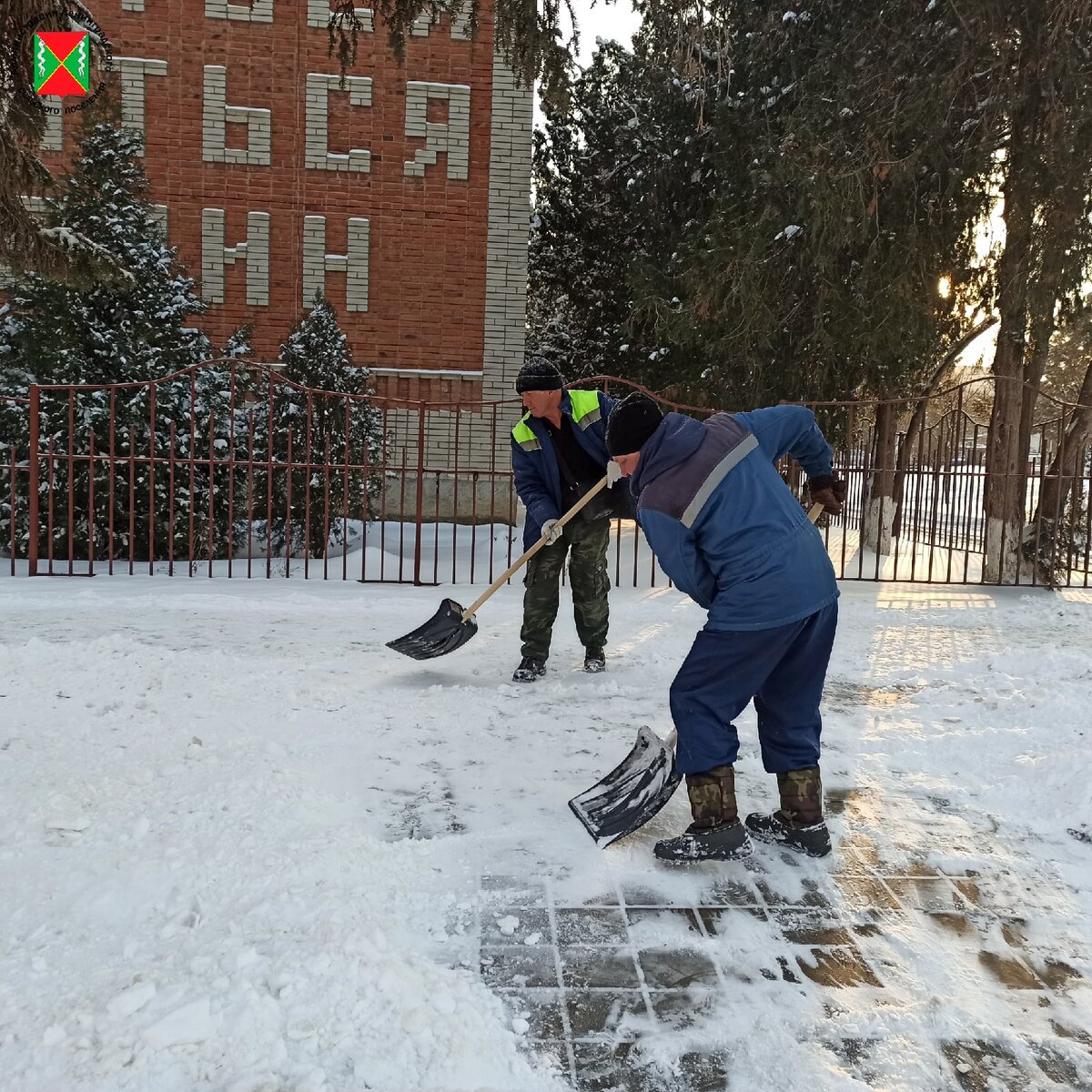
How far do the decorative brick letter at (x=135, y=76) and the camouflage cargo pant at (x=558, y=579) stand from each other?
11.6m

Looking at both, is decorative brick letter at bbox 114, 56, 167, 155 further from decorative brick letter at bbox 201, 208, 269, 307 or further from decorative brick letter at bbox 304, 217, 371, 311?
decorative brick letter at bbox 304, 217, 371, 311

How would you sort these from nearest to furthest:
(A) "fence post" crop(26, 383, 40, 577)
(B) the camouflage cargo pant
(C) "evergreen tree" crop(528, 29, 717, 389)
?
(B) the camouflage cargo pant
(A) "fence post" crop(26, 383, 40, 577)
(C) "evergreen tree" crop(528, 29, 717, 389)

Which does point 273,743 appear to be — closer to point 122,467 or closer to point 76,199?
point 122,467

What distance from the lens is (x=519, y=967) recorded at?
2.48m

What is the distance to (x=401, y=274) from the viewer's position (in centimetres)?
1445

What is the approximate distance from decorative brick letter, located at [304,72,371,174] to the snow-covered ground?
995 cm

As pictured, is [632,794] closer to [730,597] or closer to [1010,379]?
[730,597]

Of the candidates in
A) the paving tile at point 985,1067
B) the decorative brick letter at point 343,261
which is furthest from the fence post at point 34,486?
the paving tile at point 985,1067

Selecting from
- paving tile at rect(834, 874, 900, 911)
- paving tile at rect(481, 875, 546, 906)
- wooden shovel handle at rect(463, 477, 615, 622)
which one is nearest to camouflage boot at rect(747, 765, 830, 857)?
paving tile at rect(834, 874, 900, 911)

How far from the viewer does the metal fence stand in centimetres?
880

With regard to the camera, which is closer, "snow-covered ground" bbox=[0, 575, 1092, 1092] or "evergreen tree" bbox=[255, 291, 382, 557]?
"snow-covered ground" bbox=[0, 575, 1092, 1092]

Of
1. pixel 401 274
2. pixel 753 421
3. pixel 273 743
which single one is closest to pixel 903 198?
pixel 401 274

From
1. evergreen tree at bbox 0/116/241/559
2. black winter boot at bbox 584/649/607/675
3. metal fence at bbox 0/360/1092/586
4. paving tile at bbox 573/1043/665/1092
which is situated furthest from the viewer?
evergreen tree at bbox 0/116/241/559

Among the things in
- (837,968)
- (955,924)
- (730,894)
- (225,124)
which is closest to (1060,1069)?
(837,968)
